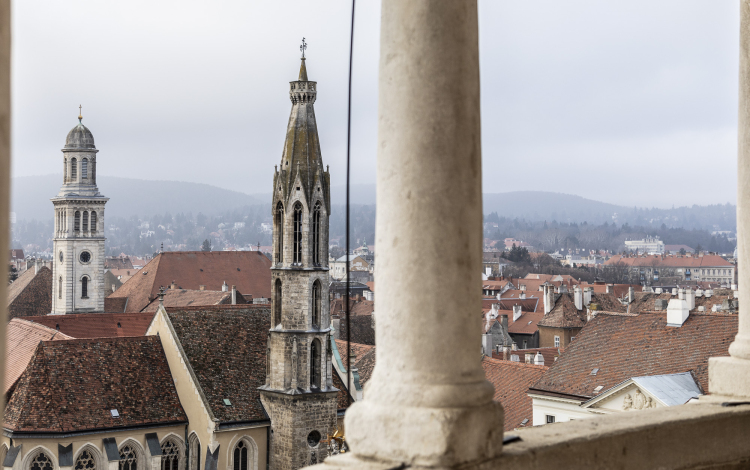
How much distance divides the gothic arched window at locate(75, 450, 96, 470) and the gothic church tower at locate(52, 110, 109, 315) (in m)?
43.3

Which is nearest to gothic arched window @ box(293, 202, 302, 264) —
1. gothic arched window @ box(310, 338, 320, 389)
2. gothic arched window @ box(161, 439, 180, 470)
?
gothic arched window @ box(310, 338, 320, 389)

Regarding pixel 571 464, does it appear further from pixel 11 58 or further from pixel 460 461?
pixel 11 58

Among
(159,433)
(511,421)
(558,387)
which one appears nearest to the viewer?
(558,387)

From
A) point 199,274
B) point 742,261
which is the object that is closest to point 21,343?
point 742,261

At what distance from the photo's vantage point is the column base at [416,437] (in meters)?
3.70

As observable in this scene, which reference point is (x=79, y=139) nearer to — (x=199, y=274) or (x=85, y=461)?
(x=199, y=274)

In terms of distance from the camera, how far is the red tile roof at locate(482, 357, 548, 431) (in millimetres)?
27703

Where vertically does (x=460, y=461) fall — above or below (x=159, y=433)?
above

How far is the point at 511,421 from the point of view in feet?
90.3

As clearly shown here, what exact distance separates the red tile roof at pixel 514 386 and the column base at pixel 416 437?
2347 centimetres

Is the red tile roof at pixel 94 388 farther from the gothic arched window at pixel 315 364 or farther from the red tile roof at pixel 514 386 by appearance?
the red tile roof at pixel 514 386

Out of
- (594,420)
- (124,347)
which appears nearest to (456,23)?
(594,420)

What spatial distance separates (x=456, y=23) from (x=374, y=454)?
5.93 feet

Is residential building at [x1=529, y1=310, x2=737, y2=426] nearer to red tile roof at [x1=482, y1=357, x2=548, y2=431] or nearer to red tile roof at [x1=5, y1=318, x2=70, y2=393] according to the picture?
red tile roof at [x1=482, y1=357, x2=548, y2=431]
